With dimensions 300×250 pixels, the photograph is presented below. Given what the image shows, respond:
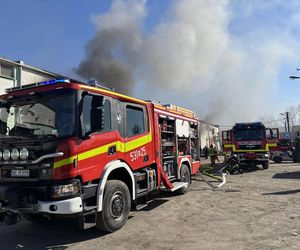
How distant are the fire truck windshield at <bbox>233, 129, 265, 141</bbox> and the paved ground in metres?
9.84

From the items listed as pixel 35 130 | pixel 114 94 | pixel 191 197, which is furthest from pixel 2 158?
pixel 191 197

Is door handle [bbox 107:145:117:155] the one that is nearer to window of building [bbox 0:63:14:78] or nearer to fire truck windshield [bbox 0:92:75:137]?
fire truck windshield [bbox 0:92:75:137]

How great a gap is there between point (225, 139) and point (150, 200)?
11.4m

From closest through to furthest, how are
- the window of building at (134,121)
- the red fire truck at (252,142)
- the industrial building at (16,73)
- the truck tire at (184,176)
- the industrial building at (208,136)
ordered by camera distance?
the window of building at (134,121), the truck tire at (184,176), the industrial building at (16,73), the red fire truck at (252,142), the industrial building at (208,136)

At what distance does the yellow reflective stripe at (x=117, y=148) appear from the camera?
198 inches

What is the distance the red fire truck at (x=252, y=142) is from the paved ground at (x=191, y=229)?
951 centimetres

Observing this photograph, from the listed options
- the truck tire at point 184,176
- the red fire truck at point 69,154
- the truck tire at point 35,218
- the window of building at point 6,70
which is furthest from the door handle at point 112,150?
the window of building at point 6,70

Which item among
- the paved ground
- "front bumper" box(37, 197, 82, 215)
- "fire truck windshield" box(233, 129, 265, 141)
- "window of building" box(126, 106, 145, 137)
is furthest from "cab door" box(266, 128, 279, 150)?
"front bumper" box(37, 197, 82, 215)

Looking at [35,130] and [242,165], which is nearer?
[35,130]

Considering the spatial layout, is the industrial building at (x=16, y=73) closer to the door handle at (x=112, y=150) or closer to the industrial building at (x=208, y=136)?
the door handle at (x=112, y=150)

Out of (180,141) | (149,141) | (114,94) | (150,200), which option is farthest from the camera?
(180,141)

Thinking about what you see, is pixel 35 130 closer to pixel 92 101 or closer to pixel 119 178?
pixel 92 101

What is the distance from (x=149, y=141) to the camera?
7590 millimetres

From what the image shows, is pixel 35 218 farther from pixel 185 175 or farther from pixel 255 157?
pixel 255 157
